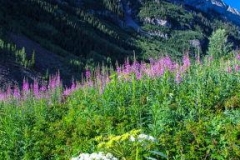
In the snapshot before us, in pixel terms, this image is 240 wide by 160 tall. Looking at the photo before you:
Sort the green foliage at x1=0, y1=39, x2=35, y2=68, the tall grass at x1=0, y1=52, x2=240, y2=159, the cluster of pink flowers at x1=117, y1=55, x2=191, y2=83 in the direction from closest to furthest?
1. the tall grass at x1=0, y1=52, x2=240, y2=159
2. the cluster of pink flowers at x1=117, y1=55, x2=191, y2=83
3. the green foliage at x1=0, y1=39, x2=35, y2=68

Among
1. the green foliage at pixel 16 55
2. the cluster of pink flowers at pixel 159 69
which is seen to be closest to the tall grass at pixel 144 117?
the cluster of pink flowers at pixel 159 69

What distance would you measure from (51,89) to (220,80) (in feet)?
23.5

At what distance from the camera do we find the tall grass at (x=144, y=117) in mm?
8812

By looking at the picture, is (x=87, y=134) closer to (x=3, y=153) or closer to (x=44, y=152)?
(x=44, y=152)

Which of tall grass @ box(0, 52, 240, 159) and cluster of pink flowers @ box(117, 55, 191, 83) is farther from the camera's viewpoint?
cluster of pink flowers @ box(117, 55, 191, 83)

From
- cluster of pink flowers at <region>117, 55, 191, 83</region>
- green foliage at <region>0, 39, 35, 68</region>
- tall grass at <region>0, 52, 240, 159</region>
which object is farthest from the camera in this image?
green foliage at <region>0, 39, 35, 68</region>

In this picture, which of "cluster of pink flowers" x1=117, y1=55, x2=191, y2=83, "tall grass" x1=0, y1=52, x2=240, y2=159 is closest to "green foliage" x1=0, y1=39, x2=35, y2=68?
"tall grass" x1=0, y1=52, x2=240, y2=159

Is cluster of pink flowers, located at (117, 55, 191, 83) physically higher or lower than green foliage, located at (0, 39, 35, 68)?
higher

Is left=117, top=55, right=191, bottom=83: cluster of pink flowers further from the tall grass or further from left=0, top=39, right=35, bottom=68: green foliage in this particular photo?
left=0, top=39, right=35, bottom=68: green foliage

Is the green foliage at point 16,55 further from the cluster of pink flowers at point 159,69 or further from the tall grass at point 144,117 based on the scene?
the cluster of pink flowers at point 159,69

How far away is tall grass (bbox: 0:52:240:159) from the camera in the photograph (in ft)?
28.9

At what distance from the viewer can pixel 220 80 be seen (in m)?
11.8

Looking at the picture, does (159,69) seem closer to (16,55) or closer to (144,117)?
(144,117)

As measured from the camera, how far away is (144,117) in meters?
11.0
